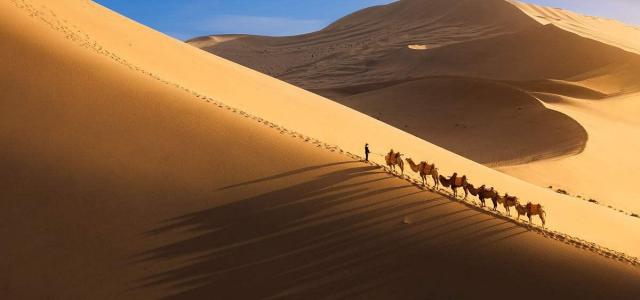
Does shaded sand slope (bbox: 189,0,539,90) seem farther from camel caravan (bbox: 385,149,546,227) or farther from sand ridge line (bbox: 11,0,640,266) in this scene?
camel caravan (bbox: 385,149,546,227)

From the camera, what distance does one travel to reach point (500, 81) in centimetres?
4209

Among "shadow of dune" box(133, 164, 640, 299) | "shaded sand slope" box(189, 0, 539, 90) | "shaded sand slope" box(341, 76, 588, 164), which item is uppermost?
"shaded sand slope" box(189, 0, 539, 90)

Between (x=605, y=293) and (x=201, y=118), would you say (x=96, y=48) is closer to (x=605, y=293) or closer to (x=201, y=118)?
(x=201, y=118)

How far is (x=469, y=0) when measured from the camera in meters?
70.5

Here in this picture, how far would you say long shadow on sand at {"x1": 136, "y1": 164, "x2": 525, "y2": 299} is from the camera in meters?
7.48

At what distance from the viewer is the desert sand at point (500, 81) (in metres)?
26.2

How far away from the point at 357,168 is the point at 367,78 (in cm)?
4018

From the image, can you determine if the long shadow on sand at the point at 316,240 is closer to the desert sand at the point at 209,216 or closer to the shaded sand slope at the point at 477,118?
the desert sand at the point at 209,216

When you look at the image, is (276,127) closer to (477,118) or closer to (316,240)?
(316,240)

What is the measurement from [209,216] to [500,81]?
3620 centimetres

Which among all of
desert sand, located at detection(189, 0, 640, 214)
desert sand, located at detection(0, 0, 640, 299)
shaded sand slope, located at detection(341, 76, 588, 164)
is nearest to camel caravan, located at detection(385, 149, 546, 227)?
desert sand, located at detection(0, 0, 640, 299)

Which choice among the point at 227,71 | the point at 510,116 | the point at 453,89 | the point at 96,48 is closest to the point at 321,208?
the point at 96,48

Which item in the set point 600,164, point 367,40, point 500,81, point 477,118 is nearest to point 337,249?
point 600,164

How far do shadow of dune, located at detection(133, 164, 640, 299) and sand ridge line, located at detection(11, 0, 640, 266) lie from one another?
0.34 meters
